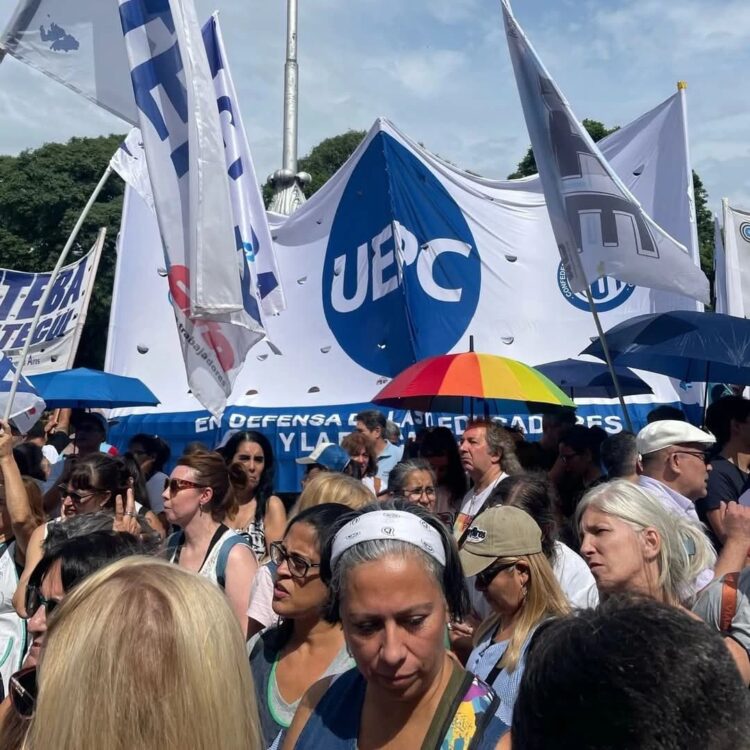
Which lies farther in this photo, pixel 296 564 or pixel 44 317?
pixel 44 317

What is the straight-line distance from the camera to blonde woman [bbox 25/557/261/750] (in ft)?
4.91

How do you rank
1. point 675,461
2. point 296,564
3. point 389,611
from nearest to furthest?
point 389,611, point 296,564, point 675,461

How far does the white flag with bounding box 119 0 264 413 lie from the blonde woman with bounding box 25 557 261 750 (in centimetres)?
315

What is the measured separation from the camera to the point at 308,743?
6.54 feet

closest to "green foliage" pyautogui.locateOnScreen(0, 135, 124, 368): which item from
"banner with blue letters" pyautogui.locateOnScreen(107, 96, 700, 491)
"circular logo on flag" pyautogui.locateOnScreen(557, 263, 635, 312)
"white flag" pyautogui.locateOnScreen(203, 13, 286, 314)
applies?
"banner with blue letters" pyautogui.locateOnScreen(107, 96, 700, 491)

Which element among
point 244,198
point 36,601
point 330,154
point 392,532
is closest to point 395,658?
point 392,532

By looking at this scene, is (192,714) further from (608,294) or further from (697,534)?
(608,294)

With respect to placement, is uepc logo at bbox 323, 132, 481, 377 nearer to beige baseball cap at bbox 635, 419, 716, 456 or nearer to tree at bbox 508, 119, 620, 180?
beige baseball cap at bbox 635, 419, 716, 456

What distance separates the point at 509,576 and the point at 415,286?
5.90 metres

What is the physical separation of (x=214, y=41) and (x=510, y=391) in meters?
2.92

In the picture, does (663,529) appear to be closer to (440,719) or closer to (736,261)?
(440,719)

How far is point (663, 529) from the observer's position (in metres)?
3.12

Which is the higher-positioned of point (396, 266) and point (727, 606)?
point (396, 266)

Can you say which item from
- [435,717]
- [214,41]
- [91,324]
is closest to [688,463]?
[435,717]
